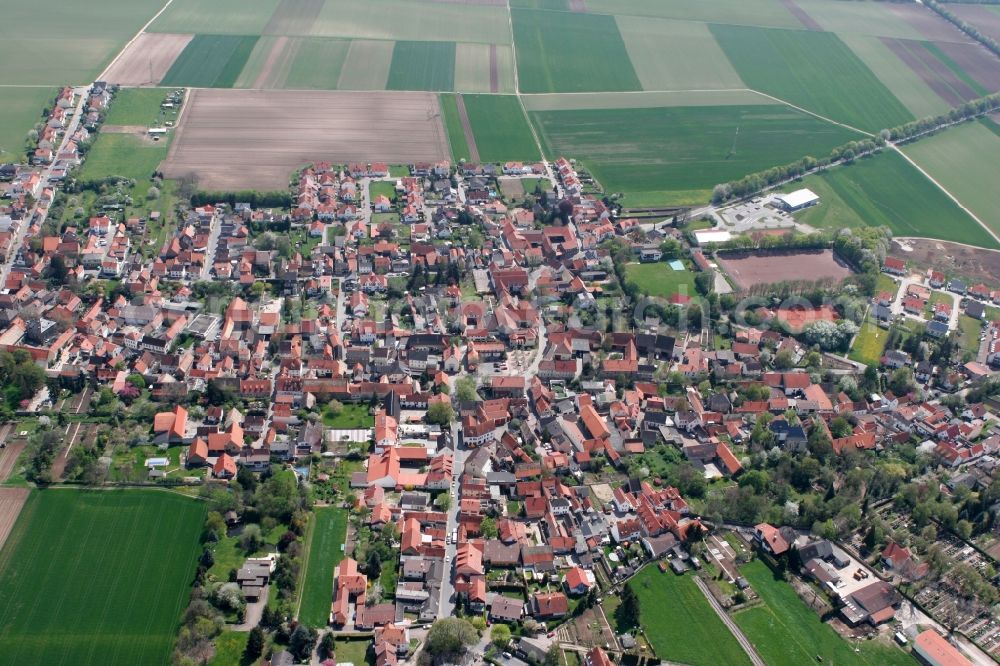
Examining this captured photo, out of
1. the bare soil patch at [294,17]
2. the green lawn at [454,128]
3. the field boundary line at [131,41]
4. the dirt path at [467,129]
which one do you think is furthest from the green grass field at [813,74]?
the field boundary line at [131,41]

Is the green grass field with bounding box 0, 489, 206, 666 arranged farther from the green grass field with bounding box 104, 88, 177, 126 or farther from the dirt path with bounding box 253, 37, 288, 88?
the dirt path with bounding box 253, 37, 288, 88

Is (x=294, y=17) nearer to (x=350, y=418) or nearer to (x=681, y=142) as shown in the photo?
(x=681, y=142)

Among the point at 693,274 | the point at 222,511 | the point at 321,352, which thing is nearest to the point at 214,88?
the point at 321,352

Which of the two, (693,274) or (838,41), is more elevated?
(838,41)

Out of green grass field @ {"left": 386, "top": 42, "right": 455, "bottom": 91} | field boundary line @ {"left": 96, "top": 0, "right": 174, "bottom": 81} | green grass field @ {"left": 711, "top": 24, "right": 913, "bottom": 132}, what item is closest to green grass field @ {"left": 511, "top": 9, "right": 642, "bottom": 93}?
green grass field @ {"left": 386, "top": 42, "right": 455, "bottom": 91}

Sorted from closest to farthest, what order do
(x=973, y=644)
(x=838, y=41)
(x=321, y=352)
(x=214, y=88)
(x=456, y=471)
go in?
1. (x=973, y=644)
2. (x=456, y=471)
3. (x=321, y=352)
4. (x=214, y=88)
5. (x=838, y=41)

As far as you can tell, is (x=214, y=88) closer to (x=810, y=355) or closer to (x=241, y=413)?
(x=241, y=413)
